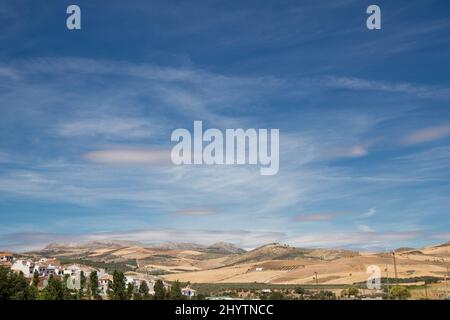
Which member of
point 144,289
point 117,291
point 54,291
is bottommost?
point 117,291

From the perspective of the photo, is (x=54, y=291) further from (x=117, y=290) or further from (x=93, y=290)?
(x=117, y=290)

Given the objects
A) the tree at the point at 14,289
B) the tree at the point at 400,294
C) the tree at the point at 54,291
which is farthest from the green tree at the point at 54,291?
the tree at the point at 400,294

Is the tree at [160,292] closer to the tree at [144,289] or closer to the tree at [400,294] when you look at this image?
the tree at [144,289]

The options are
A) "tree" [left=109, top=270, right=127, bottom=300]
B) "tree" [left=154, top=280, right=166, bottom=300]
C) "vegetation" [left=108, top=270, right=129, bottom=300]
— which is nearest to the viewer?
"tree" [left=154, top=280, right=166, bottom=300]

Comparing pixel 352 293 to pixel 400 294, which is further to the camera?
pixel 352 293

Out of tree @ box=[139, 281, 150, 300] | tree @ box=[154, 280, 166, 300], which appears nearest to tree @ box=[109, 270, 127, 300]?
tree @ box=[139, 281, 150, 300]

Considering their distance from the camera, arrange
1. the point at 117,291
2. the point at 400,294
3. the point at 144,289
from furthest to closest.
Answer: the point at 400,294
the point at 117,291
the point at 144,289

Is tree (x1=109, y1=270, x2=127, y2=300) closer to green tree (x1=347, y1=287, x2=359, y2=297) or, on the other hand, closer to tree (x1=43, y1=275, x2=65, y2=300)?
tree (x1=43, y1=275, x2=65, y2=300)

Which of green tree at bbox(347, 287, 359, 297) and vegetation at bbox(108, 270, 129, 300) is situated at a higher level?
vegetation at bbox(108, 270, 129, 300)

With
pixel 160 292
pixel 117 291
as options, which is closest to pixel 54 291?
pixel 117 291

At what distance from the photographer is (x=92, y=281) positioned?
148 metres
